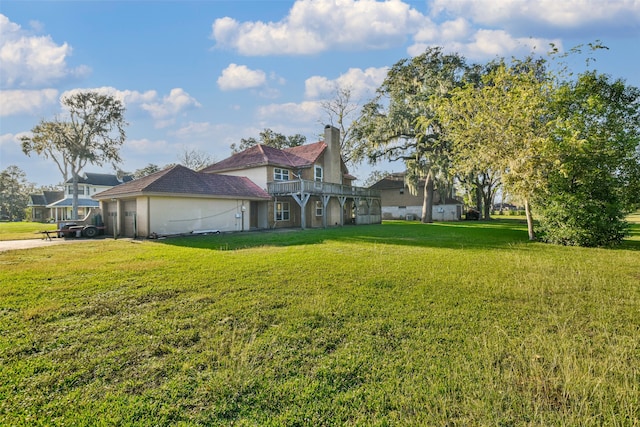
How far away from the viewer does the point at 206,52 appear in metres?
15.2

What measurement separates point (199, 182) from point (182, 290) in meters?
14.2

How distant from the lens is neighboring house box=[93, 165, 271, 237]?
16328 millimetres

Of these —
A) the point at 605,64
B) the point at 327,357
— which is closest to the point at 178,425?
the point at 327,357

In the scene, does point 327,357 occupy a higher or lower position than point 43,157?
lower

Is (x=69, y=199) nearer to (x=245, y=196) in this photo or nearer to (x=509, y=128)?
(x=245, y=196)

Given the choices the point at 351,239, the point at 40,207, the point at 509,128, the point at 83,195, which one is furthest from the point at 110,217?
the point at 40,207

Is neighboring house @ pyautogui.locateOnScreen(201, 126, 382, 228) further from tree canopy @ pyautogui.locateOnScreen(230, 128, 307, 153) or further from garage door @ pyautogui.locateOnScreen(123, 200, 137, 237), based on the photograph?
tree canopy @ pyautogui.locateOnScreen(230, 128, 307, 153)

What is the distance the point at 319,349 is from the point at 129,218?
1763 centimetres

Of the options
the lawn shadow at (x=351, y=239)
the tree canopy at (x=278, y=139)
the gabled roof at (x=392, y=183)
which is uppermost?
the tree canopy at (x=278, y=139)

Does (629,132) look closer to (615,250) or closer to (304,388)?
(615,250)

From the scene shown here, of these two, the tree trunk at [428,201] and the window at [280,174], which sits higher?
the window at [280,174]

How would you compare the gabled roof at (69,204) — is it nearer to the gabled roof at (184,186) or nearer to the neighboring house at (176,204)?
the neighboring house at (176,204)

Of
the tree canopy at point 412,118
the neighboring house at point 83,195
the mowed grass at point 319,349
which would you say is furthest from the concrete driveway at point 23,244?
the neighboring house at point 83,195

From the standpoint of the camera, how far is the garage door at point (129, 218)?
17.4 meters
